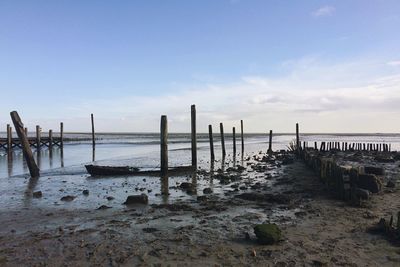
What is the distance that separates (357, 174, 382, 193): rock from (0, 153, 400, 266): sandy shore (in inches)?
23.6

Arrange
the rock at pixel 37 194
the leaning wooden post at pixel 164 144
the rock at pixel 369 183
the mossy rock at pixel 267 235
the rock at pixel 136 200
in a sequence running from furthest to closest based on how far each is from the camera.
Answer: the leaning wooden post at pixel 164 144 → the rock at pixel 369 183 → the rock at pixel 37 194 → the rock at pixel 136 200 → the mossy rock at pixel 267 235

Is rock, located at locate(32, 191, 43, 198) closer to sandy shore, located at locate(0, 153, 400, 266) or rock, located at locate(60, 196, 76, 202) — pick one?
rock, located at locate(60, 196, 76, 202)

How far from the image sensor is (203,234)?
892cm

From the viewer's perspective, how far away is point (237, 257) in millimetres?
7336

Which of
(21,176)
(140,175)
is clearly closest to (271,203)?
(140,175)

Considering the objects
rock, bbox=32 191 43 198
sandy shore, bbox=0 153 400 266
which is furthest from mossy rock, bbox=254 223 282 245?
rock, bbox=32 191 43 198

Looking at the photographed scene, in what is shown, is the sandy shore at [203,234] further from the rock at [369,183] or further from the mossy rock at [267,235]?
the rock at [369,183]

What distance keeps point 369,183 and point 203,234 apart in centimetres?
849

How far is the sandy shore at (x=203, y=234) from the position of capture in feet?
23.9

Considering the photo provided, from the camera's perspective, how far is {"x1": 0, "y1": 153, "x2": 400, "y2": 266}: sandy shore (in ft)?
23.9

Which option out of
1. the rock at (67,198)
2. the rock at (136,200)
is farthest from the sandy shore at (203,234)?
the rock at (67,198)

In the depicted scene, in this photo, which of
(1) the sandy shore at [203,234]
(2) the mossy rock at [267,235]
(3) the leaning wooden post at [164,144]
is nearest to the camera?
(1) the sandy shore at [203,234]

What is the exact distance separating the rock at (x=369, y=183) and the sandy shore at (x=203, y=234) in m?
0.60

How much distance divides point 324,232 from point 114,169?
47.8 ft
